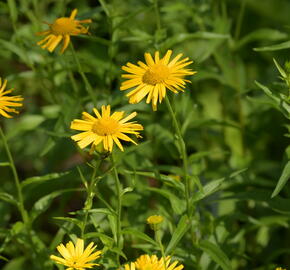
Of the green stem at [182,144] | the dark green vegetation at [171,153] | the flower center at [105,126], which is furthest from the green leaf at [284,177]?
the flower center at [105,126]

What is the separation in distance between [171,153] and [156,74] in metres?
0.51

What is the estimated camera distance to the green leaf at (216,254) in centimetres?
171

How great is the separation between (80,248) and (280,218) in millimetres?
914

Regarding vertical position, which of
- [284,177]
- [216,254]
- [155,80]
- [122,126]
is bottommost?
[216,254]

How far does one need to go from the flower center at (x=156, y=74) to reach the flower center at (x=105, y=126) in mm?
155

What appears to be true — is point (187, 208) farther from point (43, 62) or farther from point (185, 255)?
point (43, 62)

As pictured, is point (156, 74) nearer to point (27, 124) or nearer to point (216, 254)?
point (216, 254)

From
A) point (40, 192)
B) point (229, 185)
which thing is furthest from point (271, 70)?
point (40, 192)

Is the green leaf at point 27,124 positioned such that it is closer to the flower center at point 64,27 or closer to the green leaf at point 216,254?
the flower center at point 64,27

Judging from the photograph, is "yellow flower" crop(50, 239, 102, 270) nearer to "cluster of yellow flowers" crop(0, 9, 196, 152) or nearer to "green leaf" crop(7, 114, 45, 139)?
"cluster of yellow flowers" crop(0, 9, 196, 152)

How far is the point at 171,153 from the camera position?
2.02 m

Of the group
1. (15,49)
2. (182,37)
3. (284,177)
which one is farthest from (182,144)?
(15,49)

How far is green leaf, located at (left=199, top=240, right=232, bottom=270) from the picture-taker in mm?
1707

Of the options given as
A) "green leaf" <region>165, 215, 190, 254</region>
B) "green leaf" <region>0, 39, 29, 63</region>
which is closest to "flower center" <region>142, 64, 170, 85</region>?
"green leaf" <region>165, 215, 190, 254</region>
